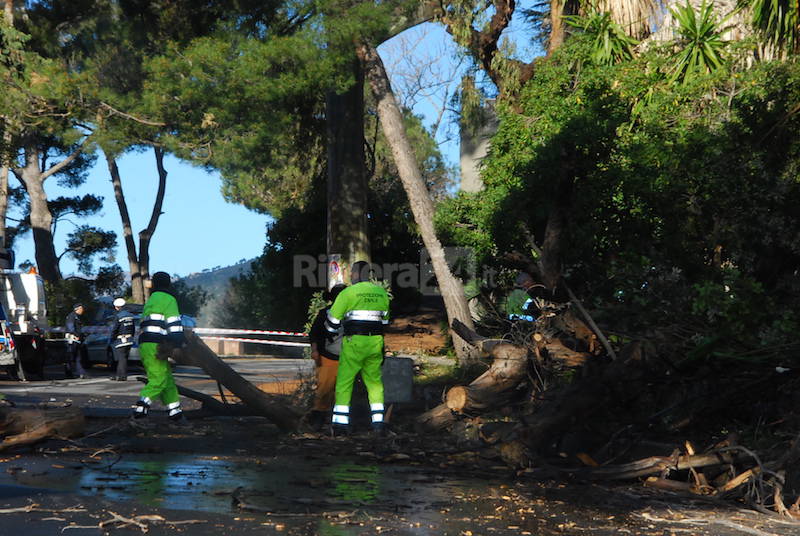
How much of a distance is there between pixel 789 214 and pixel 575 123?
3164mm

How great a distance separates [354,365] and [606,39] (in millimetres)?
7548

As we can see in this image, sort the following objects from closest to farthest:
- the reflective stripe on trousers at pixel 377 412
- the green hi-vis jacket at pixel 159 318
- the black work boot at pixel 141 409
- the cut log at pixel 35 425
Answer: the cut log at pixel 35 425
the reflective stripe on trousers at pixel 377 412
the black work boot at pixel 141 409
the green hi-vis jacket at pixel 159 318

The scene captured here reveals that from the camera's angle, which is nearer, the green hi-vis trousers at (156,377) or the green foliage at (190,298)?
the green hi-vis trousers at (156,377)

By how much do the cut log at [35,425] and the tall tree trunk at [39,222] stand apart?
85.1ft

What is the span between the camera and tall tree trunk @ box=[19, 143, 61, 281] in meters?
34.8

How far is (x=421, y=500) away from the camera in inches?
280

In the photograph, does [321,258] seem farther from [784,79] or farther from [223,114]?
[784,79]

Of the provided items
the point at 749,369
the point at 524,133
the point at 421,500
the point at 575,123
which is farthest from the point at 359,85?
the point at 421,500

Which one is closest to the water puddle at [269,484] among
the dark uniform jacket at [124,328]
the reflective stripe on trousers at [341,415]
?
the reflective stripe on trousers at [341,415]

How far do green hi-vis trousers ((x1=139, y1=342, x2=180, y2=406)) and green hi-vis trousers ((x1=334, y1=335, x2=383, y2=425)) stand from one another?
206 cm

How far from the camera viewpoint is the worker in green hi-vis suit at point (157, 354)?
1145 centimetres

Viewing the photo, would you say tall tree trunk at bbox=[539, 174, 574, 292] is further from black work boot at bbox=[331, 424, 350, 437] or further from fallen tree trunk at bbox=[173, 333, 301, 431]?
fallen tree trunk at bbox=[173, 333, 301, 431]

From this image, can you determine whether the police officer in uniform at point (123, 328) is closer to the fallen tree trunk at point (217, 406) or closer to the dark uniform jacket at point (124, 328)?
the dark uniform jacket at point (124, 328)

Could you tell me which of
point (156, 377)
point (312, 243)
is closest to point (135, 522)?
point (156, 377)
